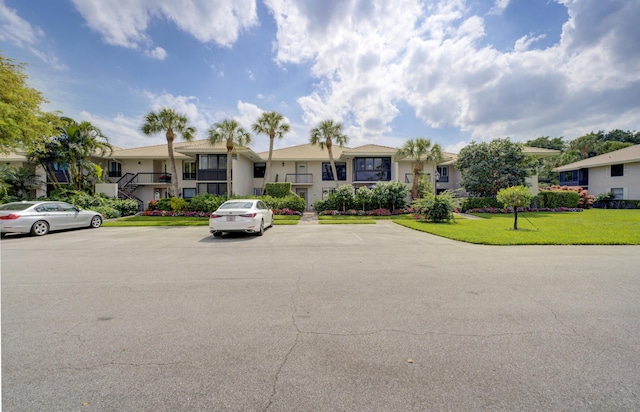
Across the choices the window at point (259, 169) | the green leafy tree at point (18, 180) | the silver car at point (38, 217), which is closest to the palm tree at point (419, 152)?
the window at point (259, 169)

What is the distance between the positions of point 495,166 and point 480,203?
12.2 ft

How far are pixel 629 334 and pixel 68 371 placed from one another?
5.85 meters

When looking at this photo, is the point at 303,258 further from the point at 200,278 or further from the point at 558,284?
the point at 558,284

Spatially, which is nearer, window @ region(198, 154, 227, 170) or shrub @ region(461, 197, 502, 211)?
shrub @ region(461, 197, 502, 211)

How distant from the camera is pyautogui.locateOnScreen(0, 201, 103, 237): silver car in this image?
1143cm

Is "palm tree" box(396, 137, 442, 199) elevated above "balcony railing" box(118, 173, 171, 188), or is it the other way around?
"palm tree" box(396, 137, 442, 199)

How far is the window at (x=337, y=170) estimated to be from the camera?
2989cm

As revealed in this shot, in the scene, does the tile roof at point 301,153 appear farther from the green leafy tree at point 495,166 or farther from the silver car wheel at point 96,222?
the silver car wheel at point 96,222

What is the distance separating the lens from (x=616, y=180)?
94.8ft

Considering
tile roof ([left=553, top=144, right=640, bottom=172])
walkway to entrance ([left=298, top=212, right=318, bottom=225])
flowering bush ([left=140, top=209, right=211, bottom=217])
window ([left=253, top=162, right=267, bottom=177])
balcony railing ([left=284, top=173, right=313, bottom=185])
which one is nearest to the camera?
walkway to entrance ([left=298, top=212, right=318, bottom=225])

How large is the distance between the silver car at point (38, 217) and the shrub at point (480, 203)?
25.4 metres

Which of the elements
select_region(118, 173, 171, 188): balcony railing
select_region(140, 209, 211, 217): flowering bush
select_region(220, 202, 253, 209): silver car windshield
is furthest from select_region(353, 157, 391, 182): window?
select_region(118, 173, 171, 188): balcony railing

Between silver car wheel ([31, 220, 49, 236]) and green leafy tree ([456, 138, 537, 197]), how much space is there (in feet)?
91.9

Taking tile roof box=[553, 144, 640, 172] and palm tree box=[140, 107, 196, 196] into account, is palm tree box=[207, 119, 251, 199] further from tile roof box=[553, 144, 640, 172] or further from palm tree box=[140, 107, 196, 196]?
tile roof box=[553, 144, 640, 172]
